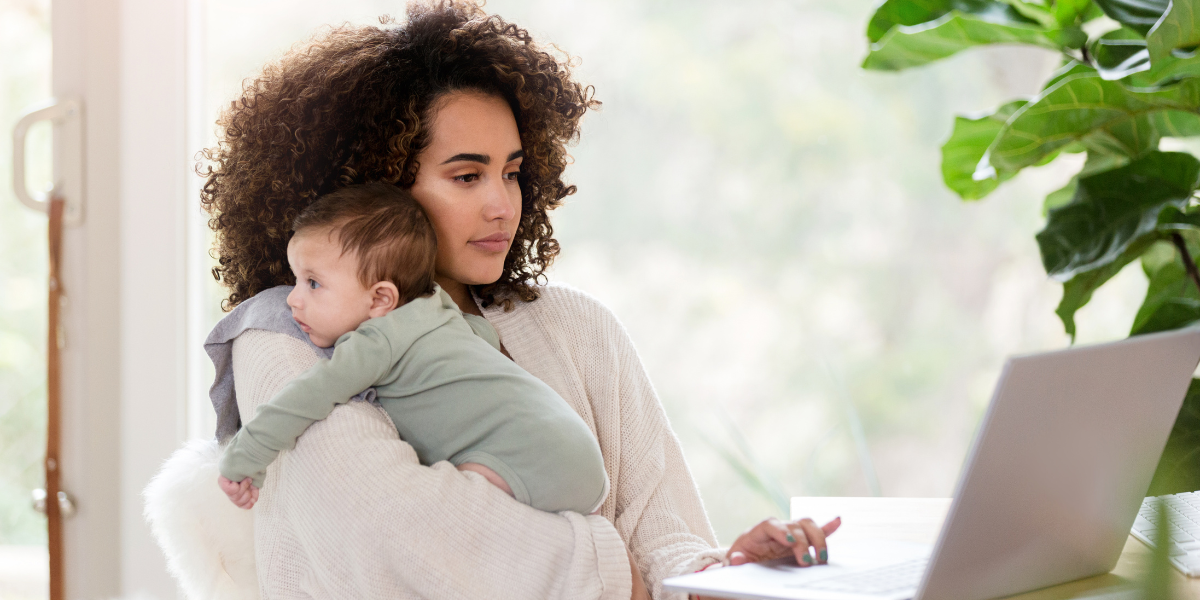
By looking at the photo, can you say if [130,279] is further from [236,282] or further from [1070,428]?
[1070,428]

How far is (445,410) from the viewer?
48.8 inches

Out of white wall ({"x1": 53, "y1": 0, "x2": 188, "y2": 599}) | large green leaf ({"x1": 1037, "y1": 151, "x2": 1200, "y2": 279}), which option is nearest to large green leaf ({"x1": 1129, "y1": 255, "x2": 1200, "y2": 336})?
large green leaf ({"x1": 1037, "y1": 151, "x2": 1200, "y2": 279})

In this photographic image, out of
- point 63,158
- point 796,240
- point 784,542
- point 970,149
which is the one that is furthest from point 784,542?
point 63,158

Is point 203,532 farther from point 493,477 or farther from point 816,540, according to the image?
A: point 816,540

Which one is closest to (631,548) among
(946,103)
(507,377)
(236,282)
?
(507,377)

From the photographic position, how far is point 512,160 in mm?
1472

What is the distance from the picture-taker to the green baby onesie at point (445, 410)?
1.17 metres

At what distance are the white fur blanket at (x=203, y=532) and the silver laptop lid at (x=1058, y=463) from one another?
97 centimetres

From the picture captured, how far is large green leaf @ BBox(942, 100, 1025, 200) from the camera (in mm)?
1695

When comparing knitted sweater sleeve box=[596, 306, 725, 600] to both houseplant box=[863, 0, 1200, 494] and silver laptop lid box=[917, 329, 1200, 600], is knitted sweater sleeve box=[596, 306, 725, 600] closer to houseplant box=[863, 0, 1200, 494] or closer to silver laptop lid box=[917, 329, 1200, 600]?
silver laptop lid box=[917, 329, 1200, 600]

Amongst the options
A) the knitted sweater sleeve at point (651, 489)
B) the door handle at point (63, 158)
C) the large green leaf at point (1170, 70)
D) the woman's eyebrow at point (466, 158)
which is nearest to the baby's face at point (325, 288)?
the woman's eyebrow at point (466, 158)

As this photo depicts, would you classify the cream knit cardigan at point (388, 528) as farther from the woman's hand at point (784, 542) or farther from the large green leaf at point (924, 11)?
the large green leaf at point (924, 11)

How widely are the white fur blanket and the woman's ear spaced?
37cm

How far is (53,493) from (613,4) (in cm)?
197
